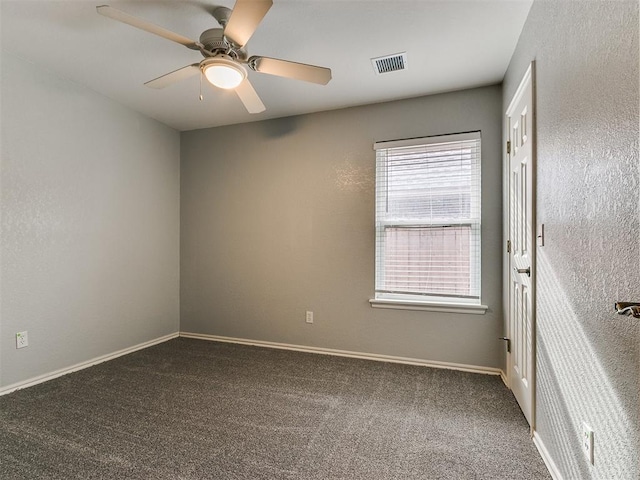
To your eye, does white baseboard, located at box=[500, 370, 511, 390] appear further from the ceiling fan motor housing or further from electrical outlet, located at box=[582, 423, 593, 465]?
the ceiling fan motor housing

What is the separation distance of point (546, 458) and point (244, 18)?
2645mm

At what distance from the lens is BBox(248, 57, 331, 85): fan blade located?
2.06 meters

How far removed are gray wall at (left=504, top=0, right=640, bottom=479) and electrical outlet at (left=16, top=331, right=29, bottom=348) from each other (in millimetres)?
3518

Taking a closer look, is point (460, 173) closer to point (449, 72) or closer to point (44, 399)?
point (449, 72)

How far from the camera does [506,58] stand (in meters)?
2.58

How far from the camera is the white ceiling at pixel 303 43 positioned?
6.79ft

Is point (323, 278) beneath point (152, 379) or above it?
above

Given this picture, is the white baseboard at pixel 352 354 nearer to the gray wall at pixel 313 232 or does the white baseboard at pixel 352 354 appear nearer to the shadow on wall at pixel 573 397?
the gray wall at pixel 313 232

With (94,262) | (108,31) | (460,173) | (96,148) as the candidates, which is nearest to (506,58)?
(460,173)

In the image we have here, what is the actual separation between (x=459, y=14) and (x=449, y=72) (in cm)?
71

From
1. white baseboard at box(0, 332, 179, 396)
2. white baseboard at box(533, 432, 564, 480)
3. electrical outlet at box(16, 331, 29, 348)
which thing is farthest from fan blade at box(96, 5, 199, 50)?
white baseboard at box(533, 432, 564, 480)

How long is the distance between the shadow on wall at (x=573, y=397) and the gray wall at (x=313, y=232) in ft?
4.14

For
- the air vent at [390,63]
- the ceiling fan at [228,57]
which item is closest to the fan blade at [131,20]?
the ceiling fan at [228,57]

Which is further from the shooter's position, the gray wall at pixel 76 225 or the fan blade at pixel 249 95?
the gray wall at pixel 76 225
